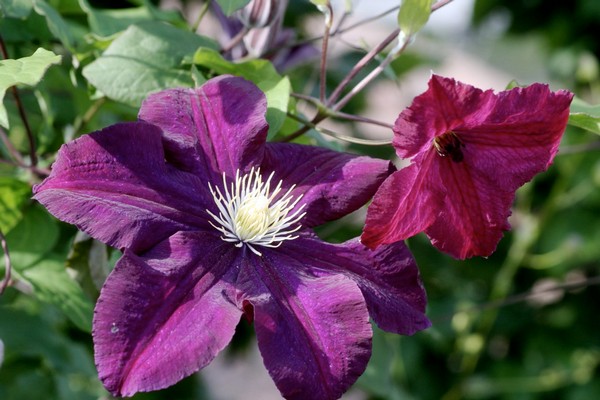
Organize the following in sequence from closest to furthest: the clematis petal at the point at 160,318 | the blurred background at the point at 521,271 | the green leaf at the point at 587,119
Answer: the clematis petal at the point at 160,318, the green leaf at the point at 587,119, the blurred background at the point at 521,271

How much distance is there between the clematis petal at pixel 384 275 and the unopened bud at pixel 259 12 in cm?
23

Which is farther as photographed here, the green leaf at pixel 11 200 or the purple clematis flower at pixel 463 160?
the green leaf at pixel 11 200

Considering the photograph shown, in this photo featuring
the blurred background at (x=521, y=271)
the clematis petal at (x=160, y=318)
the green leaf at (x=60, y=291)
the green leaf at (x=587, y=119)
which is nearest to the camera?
the clematis petal at (x=160, y=318)

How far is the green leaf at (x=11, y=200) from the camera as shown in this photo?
2.52 ft

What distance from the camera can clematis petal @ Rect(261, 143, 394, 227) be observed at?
632 mm

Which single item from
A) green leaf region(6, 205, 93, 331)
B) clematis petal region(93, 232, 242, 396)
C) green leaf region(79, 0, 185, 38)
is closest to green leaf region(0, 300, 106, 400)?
green leaf region(6, 205, 93, 331)

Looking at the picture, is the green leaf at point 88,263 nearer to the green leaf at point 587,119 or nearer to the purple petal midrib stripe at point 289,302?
the purple petal midrib stripe at point 289,302

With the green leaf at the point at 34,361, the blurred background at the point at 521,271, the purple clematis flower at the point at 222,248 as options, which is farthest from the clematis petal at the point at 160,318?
the blurred background at the point at 521,271

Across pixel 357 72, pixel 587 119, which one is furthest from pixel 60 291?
pixel 587 119

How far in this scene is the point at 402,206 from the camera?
1.84 ft

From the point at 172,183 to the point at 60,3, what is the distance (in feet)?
1.35

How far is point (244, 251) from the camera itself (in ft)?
2.02

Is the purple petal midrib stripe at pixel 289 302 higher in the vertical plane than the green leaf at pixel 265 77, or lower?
lower

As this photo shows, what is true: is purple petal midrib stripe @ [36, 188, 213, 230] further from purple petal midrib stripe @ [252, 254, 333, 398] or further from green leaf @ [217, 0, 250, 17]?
green leaf @ [217, 0, 250, 17]
